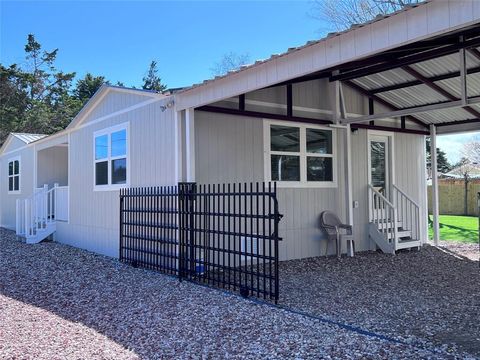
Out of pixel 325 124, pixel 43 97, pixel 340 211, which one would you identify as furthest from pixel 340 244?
pixel 43 97

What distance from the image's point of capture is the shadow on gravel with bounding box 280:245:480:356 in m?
4.33

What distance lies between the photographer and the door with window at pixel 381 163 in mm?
10047

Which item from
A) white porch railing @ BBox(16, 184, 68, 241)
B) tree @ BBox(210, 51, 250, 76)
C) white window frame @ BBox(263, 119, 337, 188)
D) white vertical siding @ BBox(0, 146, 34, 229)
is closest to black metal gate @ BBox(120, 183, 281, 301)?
white window frame @ BBox(263, 119, 337, 188)

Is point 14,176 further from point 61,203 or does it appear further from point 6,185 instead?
point 61,203

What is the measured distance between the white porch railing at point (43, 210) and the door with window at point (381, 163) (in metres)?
7.48

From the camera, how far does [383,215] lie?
9820mm

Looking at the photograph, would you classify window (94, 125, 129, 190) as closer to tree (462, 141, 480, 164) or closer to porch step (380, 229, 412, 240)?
porch step (380, 229, 412, 240)

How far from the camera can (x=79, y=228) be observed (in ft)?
34.1

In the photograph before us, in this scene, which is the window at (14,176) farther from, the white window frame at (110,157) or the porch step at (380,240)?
the porch step at (380,240)

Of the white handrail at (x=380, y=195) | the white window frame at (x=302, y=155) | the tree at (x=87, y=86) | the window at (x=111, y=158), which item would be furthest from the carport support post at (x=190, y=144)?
the tree at (x=87, y=86)

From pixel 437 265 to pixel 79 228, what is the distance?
768 cm

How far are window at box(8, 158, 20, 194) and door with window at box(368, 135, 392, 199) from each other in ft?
37.2

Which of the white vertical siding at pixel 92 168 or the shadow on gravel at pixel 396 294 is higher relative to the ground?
the white vertical siding at pixel 92 168

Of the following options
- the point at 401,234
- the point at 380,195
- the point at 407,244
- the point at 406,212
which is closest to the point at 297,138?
the point at 380,195
